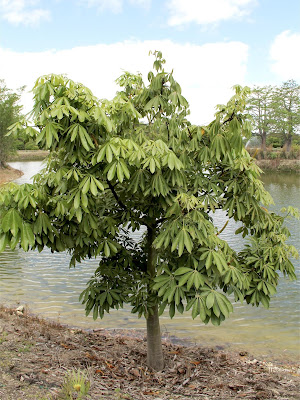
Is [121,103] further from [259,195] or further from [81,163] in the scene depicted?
[259,195]

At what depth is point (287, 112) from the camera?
130ft

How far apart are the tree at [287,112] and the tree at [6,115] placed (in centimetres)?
2670

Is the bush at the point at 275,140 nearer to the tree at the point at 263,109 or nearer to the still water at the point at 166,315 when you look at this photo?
the tree at the point at 263,109

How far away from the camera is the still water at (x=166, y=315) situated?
19.0ft

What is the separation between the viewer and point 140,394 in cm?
369

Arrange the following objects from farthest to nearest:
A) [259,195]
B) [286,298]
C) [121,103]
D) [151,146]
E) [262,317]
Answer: [286,298], [262,317], [259,195], [121,103], [151,146]

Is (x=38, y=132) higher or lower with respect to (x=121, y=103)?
lower

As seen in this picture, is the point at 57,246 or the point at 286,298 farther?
the point at 286,298

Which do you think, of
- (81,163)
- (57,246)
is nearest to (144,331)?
(57,246)

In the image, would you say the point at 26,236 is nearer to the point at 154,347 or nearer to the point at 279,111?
the point at 154,347

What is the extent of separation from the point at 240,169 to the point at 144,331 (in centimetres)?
374

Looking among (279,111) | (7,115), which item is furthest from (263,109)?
(7,115)

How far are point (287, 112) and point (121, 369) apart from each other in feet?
131

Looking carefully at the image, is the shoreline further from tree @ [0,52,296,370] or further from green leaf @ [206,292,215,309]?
green leaf @ [206,292,215,309]
